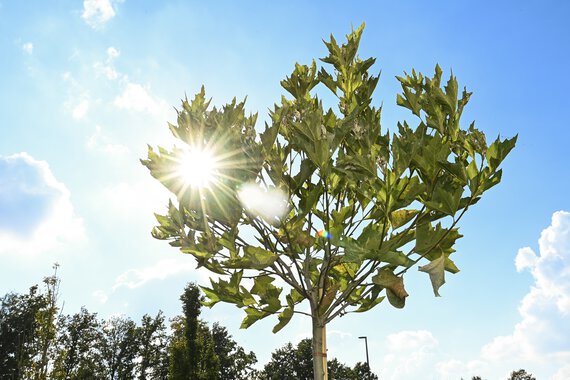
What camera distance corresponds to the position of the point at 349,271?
472 centimetres

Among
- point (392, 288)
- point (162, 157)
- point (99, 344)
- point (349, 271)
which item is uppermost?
point (99, 344)

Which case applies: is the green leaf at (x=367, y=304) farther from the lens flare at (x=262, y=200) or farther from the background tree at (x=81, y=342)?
the background tree at (x=81, y=342)

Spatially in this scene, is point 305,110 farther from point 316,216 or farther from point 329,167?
point 316,216

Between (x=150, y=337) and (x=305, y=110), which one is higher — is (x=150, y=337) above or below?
above

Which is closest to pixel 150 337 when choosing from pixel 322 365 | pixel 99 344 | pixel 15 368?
pixel 99 344

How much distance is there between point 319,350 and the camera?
4410mm

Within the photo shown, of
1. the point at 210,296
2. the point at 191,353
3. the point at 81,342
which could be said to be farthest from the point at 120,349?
the point at 210,296

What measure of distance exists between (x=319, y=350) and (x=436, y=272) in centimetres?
156

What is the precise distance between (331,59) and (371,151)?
1.80m

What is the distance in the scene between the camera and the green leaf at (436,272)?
3551mm

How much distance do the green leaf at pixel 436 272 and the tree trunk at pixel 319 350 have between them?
1431 mm

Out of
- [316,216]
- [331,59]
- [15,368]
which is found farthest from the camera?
[15,368]

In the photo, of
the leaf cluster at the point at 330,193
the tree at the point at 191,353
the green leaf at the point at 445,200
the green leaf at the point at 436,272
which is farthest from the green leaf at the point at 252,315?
the tree at the point at 191,353

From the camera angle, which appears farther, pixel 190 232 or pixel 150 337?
pixel 150 337
